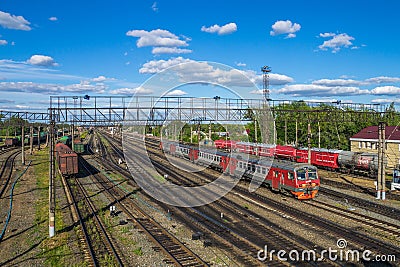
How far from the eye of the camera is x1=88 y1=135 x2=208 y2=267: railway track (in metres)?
13.4

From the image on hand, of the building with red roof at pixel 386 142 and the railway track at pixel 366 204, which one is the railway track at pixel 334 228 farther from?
the building with red roof at pixel 386 142

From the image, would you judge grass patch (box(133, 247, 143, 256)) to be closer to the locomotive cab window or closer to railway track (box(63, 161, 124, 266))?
railway track (box(63, 161, 124, 266))

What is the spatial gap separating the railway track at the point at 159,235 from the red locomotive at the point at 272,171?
10036 mm

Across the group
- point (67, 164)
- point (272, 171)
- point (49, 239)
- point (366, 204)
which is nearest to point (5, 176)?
point (67, 164)

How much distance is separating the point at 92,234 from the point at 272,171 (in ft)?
45.6

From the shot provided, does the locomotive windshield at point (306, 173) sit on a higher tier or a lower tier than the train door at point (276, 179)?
higher

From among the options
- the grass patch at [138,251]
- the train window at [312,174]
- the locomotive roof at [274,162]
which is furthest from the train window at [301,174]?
the grass patch at [138,251]

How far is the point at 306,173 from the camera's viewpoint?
2345 centimetres

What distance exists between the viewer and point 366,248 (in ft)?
48.2

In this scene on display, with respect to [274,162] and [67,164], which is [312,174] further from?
[67,164]

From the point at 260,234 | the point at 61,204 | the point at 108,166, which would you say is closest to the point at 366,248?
the point at 260,234

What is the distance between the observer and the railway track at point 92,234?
1365 cm

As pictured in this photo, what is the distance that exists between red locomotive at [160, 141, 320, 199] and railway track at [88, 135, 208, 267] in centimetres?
1004

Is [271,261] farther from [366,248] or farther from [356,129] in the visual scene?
[356,129]
